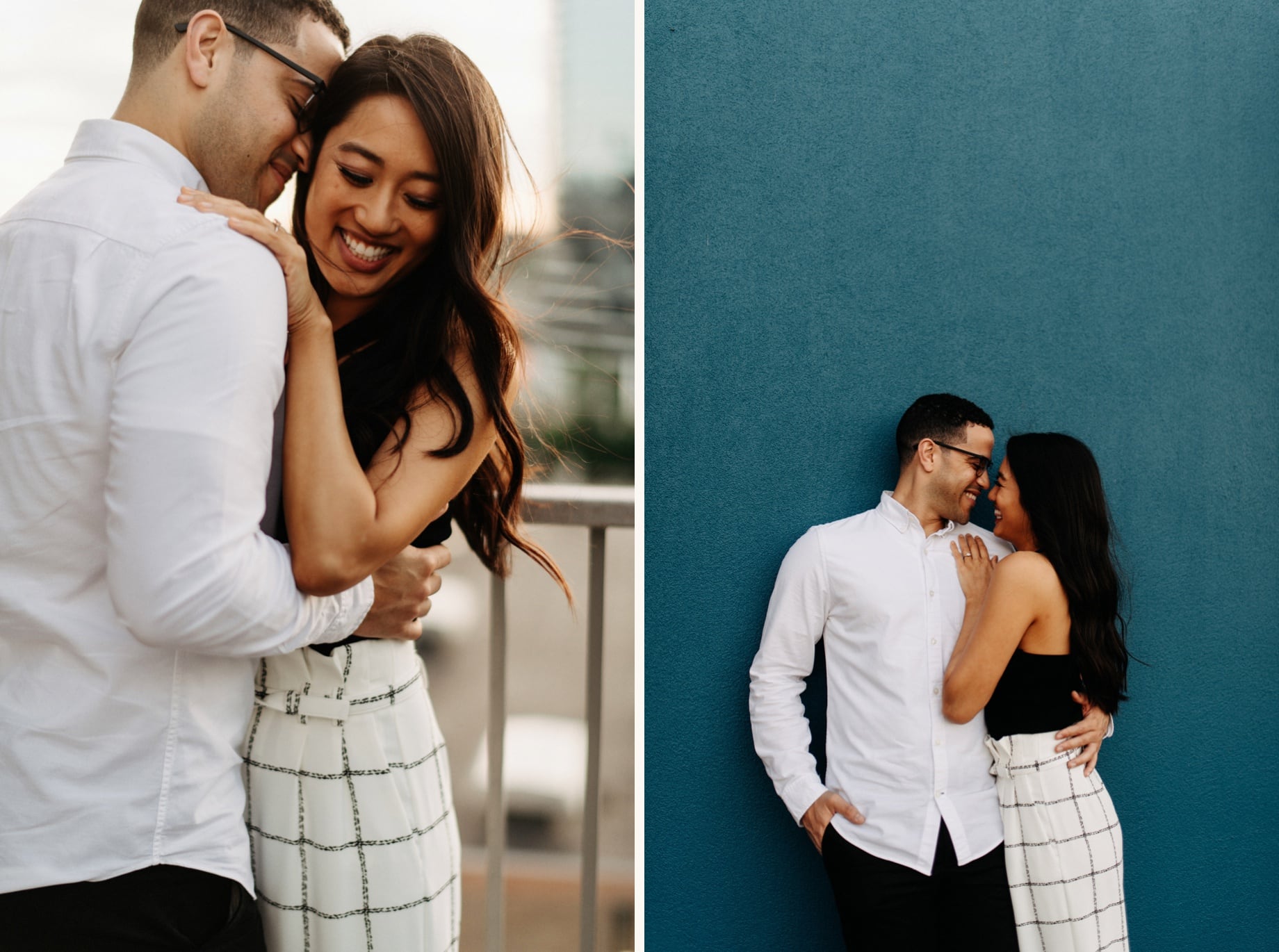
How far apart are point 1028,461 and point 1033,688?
0.51 meters

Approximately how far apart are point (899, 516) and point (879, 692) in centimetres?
41

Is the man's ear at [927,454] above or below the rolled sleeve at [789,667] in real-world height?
above

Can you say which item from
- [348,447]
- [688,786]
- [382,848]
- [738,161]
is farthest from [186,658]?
[738,161]

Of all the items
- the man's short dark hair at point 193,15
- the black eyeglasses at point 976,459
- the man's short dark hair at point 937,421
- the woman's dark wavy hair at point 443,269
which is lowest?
the black eyeglasses at point 976,459

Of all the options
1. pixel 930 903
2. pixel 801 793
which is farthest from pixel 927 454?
pixel 930 903

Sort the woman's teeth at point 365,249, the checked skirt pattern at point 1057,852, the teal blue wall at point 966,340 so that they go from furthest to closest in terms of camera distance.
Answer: the teal blue wall at point 966,340
the checked skirt pattern at point 1057,852
the woman's teeth at point 365,249

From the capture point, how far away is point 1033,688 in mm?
2016

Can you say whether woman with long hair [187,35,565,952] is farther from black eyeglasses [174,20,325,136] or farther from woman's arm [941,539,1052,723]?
woman's arm [941,539,1052,723]

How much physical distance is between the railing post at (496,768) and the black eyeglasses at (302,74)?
121 centimetres

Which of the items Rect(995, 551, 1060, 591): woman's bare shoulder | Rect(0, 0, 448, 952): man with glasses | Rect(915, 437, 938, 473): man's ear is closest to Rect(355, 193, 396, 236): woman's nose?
Rect(0, 0, 448, 952): man with glasses

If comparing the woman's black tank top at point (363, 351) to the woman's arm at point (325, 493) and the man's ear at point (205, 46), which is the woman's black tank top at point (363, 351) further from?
the man's ear at point (205, 46)

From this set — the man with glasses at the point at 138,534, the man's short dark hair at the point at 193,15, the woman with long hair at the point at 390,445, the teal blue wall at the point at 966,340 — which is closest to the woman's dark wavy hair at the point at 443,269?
the woman with long hair at the point at 390,445

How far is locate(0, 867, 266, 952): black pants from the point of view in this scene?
0.96 metres

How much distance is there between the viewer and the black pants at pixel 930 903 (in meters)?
1.94
